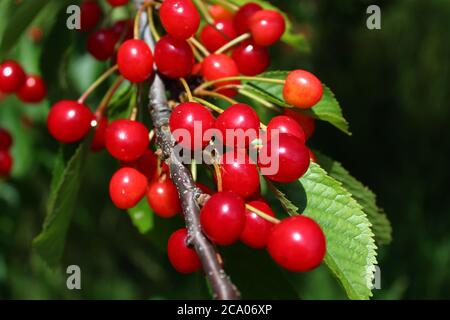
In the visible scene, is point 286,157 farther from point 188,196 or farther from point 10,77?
point 10,77

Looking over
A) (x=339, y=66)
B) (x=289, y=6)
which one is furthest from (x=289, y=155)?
(x=339, y=66)

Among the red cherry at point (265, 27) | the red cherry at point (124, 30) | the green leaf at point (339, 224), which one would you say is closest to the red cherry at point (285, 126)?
the green leaf at point (339, 224)

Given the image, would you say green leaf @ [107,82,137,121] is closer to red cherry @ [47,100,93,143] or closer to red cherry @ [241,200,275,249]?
red cherry @ [47,100,93,143]

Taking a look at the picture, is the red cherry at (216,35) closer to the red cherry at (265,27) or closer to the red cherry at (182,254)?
the red cherry at (265,27)

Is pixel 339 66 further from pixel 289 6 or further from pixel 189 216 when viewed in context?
pixel 189 216

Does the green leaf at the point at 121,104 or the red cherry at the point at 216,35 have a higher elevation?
the red cherry at the point at 216,35

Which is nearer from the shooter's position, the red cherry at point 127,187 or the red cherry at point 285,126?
the red cherry at point 285,126

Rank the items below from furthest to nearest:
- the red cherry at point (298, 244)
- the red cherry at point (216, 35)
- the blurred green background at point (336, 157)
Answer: the blurred green background at point (336, 157)
the red cherry at point (216, 35)
the red cherry at point (298, 244)
